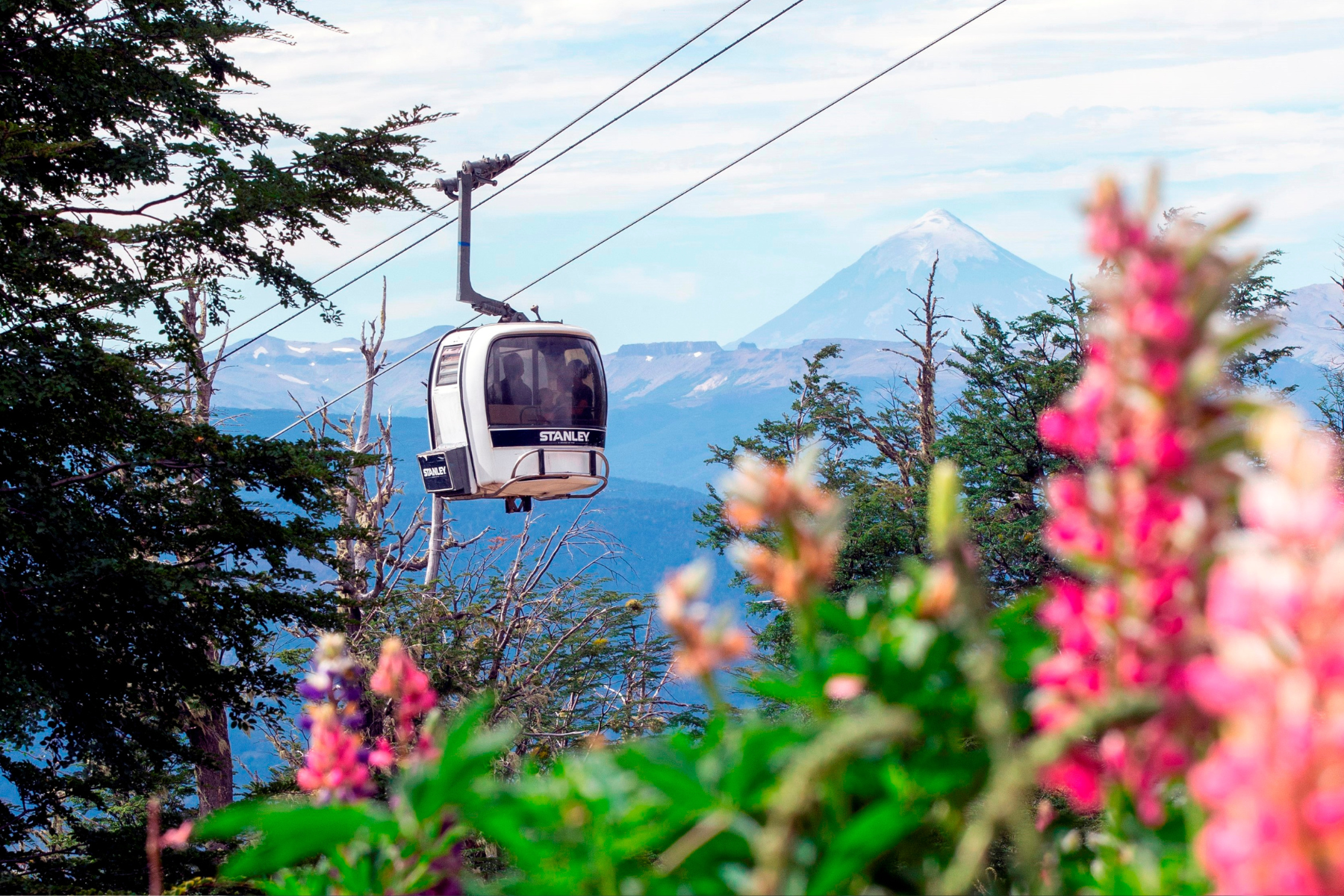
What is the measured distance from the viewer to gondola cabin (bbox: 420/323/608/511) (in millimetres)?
14570

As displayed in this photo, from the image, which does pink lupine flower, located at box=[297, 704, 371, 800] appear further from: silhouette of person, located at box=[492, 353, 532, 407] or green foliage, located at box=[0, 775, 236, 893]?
silhouette of person, located at box=[492, 353, 532, 407]

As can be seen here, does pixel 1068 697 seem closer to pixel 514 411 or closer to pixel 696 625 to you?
pixel 696 625

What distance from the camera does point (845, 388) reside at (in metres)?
35.3

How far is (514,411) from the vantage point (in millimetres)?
14656

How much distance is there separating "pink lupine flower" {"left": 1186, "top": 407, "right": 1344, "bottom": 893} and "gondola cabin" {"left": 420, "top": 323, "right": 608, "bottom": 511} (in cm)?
1387

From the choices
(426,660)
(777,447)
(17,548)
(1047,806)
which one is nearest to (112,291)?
(17,548)

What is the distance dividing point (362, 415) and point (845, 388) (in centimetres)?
1518

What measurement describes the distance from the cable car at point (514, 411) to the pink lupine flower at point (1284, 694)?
14193 mm

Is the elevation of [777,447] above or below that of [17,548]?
below

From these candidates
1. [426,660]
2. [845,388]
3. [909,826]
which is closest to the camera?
[909,826]

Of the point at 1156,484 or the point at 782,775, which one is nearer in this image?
the point at 1156,484

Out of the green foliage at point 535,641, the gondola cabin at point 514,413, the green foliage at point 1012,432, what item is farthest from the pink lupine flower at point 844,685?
the green foliage at point 1012,432

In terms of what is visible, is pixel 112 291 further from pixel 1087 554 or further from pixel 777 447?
pixel 777 447

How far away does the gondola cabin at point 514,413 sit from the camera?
47.8ft
